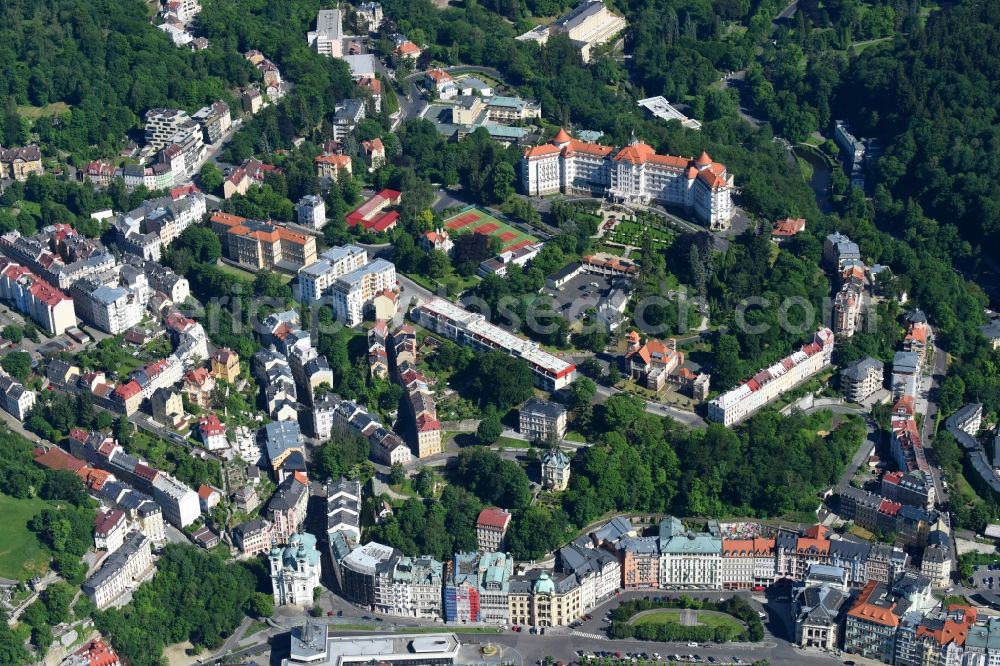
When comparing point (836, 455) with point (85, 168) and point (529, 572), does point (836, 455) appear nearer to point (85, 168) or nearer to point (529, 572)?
point (529, 572)

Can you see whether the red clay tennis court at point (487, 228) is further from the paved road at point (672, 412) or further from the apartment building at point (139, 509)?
the apartment building at point (139, 509)

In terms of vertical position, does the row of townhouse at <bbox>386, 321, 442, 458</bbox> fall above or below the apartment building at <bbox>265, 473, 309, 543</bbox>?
above

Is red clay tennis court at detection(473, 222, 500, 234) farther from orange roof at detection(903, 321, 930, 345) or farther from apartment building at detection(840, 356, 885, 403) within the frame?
orange roof at detection(903, 321, 930, 345)

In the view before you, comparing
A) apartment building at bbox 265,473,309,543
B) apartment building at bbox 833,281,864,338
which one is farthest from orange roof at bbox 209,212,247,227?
apartment building at bbox 833,281,864,338

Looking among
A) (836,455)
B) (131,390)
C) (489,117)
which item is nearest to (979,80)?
(489,117)

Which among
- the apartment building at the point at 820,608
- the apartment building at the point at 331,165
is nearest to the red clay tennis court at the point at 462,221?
the apartment building at the point at 331,165

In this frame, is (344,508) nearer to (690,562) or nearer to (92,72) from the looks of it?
(690,562)
